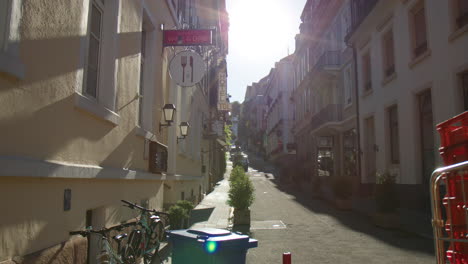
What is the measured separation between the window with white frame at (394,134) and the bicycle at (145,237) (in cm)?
1357

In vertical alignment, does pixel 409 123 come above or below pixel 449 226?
above

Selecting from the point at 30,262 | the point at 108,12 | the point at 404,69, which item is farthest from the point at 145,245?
the point at 404,69

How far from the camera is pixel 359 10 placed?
70.9 feet

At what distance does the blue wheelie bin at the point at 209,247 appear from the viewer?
11.8 ft

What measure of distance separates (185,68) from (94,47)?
435cm

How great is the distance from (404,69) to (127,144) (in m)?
12.8

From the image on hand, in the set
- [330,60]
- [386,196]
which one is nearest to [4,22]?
[386,196]

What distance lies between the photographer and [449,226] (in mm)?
3885

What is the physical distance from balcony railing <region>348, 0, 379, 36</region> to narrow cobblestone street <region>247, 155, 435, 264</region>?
970 cm

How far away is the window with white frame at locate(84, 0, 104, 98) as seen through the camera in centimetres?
561

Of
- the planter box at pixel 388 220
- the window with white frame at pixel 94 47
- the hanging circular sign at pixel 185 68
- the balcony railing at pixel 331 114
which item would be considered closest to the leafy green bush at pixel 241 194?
the planter box at pixel 388 220

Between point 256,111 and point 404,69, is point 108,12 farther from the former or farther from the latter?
point 256,111

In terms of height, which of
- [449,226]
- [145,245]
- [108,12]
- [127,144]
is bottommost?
[145,245]

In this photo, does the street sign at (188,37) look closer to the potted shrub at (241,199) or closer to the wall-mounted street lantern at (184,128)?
the wall-mounted street lantern at (184,128)
